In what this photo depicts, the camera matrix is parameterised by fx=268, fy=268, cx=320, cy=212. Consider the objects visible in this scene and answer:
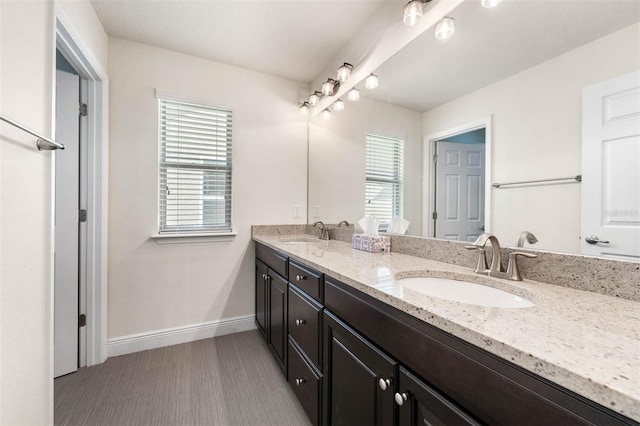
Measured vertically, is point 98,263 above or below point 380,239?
below

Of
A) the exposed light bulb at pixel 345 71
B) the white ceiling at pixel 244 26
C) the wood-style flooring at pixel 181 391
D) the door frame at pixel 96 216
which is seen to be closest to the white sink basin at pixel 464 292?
the wood-style flooring at pixel 181 391

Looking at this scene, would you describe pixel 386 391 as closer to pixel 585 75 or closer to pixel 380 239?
pixel 380 239

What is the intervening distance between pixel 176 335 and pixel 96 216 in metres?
1.15

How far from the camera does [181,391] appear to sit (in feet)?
5.50

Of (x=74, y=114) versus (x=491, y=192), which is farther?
(x=74, y=114)

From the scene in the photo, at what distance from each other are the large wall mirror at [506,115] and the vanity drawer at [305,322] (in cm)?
74

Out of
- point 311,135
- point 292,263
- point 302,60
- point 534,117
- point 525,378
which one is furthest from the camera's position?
point 311,135

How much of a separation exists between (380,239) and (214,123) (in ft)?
5.99

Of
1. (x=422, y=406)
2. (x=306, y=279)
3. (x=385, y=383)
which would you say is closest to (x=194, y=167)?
(x=306, y=279)

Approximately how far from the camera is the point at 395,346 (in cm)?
80

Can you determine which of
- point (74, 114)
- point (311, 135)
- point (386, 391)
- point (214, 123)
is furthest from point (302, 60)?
point (386, 391)

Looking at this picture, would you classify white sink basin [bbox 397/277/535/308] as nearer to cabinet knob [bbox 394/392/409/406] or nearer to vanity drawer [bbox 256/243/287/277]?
cabinet knob [bbox 394/392/409/406]

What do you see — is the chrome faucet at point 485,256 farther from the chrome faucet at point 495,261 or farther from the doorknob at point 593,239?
the doorknob at point 593,239

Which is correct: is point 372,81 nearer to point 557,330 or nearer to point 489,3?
point 489,3
